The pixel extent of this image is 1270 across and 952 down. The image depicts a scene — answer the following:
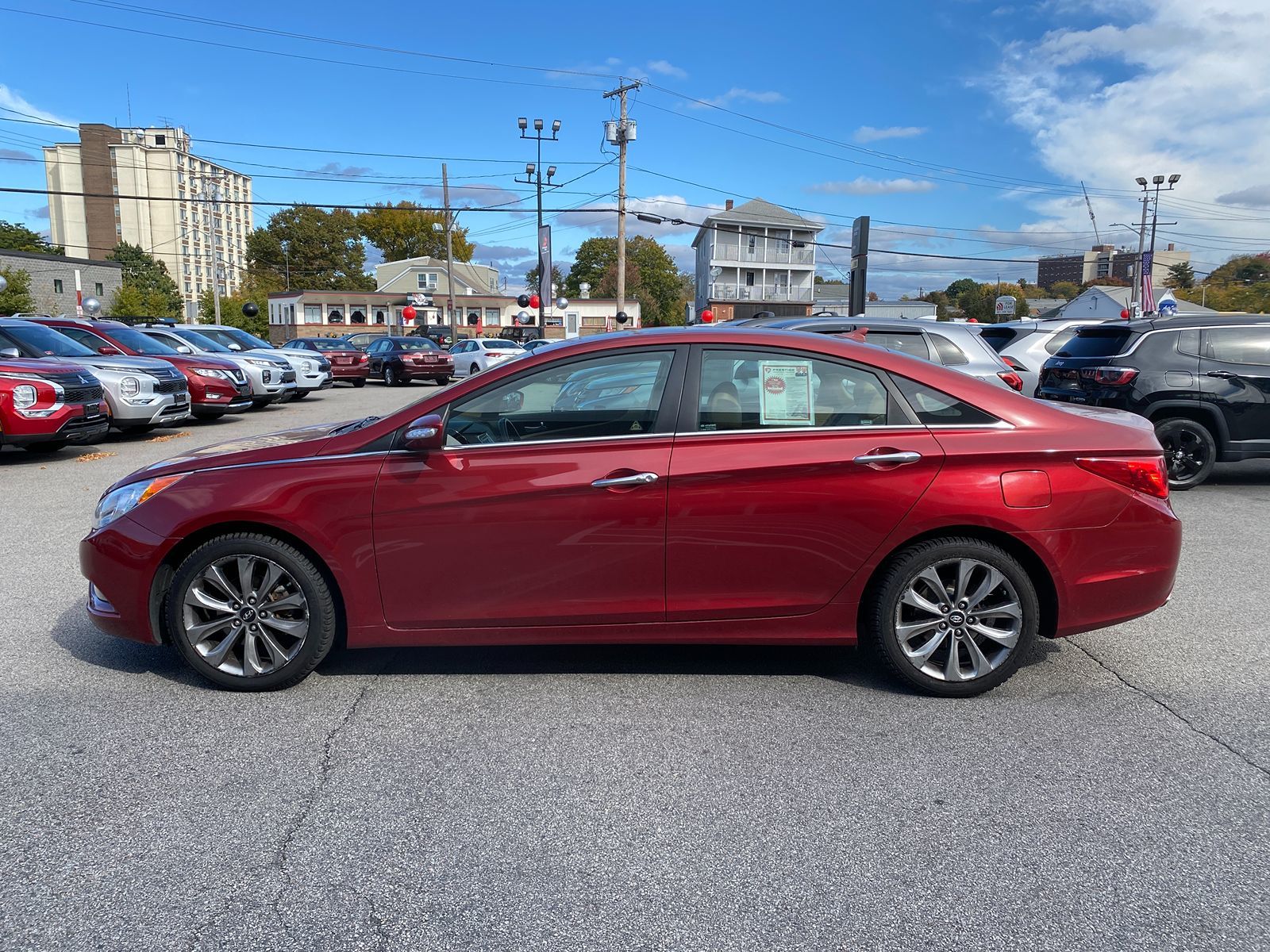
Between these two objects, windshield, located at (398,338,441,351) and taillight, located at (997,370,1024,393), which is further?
windshield, located at (398,338,441,351)

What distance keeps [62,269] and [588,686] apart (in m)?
68.9

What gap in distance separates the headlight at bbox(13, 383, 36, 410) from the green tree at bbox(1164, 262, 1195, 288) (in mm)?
98008

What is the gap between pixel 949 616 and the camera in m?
3.93

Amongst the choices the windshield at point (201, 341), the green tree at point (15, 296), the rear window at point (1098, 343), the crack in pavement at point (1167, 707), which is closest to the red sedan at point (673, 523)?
the crack in pavement at point (1167, 707)

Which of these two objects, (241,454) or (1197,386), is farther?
(1197,386)

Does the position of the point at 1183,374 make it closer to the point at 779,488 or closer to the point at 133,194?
the point at 779,488

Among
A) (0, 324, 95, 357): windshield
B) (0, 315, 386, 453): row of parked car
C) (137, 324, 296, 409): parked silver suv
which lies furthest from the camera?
(137, 324, 296, 409): parked silver suv

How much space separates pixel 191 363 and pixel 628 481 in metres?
13.0

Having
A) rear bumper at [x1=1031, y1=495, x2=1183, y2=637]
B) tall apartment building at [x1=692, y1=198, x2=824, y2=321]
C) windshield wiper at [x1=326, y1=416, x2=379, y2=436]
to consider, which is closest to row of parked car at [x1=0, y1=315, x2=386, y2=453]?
windshield wiper at [x1=326, y1=416, x2=379, y2=436]

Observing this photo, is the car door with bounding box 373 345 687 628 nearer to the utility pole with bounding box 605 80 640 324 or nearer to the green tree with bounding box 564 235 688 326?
the utility pole with bounding box 605 80 640 324

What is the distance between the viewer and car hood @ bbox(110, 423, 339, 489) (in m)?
4.04

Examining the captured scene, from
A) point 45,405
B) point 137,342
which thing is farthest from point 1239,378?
point 137,342

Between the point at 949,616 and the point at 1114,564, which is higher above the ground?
the point at 1114,564

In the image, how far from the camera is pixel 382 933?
2465 millimetres
